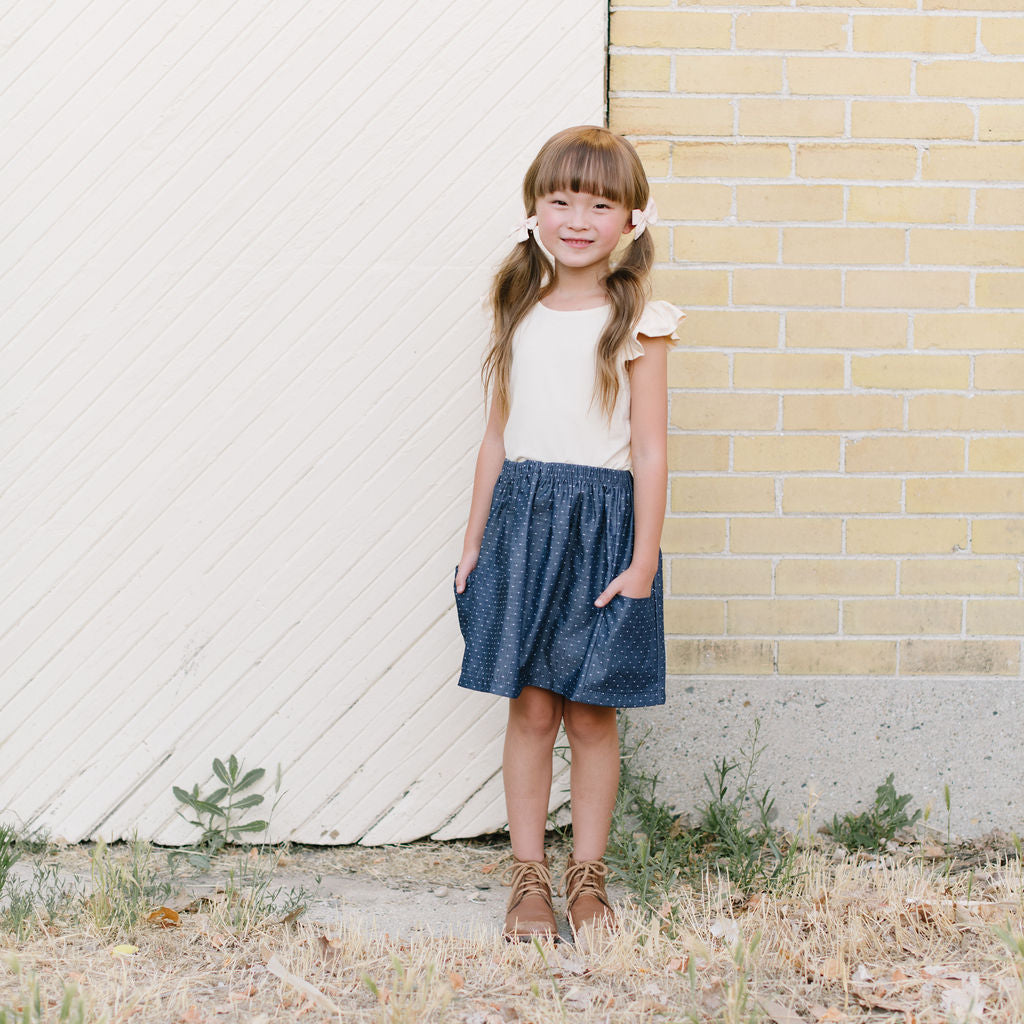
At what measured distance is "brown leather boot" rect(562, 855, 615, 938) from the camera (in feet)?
8.48

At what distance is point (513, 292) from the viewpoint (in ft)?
9.16

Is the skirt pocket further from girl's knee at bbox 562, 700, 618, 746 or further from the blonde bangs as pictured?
the blonde bangs

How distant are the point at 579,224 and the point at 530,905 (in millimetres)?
1685

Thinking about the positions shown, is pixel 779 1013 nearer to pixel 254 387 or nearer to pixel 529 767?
pixel 529 767

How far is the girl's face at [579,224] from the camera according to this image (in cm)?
257

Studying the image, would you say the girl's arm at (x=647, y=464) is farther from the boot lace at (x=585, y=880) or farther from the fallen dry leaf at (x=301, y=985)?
the fallen dry leaf at (x=301, y=985)

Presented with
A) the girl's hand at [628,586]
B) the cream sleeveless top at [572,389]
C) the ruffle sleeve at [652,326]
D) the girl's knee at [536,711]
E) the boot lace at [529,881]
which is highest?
the ruffle sleeve at [652,326]

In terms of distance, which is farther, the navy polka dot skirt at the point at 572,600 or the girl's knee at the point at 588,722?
the girl's knee at the point at 588,722

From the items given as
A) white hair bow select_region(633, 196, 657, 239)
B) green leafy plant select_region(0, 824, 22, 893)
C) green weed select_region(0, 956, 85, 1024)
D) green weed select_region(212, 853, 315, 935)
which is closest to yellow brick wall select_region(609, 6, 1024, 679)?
white hair bow select_region(633, 196, 657, 239)

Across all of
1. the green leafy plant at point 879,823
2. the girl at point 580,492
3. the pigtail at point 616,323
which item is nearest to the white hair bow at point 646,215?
the girl at point 580,492

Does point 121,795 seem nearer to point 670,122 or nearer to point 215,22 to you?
point 215,22

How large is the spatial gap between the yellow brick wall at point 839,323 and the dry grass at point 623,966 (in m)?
0.75

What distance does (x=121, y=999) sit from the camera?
2307 millimetres

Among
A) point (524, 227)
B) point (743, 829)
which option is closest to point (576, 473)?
point (524, 227)
